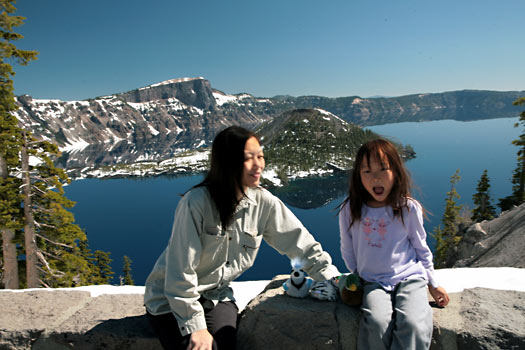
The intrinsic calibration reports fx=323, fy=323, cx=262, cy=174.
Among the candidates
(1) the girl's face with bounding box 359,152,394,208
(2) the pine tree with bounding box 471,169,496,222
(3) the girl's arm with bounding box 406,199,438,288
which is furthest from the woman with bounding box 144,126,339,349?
(2) the pine tree with bounding box 471,169,496,222

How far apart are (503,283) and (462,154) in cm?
22482

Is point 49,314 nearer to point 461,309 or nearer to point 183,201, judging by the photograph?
point 183,201

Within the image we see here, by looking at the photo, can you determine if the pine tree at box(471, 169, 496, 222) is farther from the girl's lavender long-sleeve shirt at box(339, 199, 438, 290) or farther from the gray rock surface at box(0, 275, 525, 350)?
the girl's lavender long-sleeve shirt at box(339, 199, 438, 290)

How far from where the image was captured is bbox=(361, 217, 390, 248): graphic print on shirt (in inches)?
144

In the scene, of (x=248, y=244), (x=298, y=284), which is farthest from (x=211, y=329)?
(x=298, y=284)

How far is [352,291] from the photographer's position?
3537mm

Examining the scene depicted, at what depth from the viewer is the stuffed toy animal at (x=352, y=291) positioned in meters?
3.53

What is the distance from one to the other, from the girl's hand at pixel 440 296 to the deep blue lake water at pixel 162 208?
2312 inches

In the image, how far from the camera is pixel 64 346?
390 centimetres

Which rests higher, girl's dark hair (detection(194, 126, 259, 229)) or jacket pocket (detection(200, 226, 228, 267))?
girl's dark hair (detection(194, 126, 259, 229))

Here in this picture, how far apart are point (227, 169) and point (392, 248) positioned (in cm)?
203

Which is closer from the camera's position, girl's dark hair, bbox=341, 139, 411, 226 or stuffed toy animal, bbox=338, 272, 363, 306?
stuffed toy animal, bbox=338, 272, 363, 306

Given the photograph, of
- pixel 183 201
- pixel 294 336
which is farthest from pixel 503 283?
pixel 183 201

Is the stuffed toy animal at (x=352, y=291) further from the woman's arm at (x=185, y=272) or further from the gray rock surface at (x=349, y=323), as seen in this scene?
the woman's arm at (x=185, y=272)
